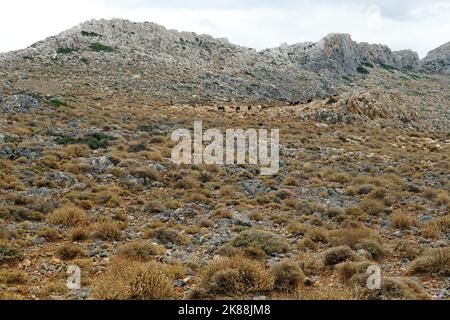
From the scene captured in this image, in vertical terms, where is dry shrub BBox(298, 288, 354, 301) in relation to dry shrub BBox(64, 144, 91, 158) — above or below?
below

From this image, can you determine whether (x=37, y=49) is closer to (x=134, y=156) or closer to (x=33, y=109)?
(x=33, y=109)

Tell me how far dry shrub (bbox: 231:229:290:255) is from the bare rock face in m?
135

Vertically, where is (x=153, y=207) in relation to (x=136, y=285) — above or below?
above

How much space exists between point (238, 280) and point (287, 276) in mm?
1265

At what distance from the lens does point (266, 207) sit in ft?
58.9

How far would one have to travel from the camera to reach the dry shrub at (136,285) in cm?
843

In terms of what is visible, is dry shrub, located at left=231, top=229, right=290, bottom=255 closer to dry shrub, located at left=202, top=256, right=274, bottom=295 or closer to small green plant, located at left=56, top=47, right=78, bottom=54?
dry shrub, located at left=202, top=256, right=274, bottom=295

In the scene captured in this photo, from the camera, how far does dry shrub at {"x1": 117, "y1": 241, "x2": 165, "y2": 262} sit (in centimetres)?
1123

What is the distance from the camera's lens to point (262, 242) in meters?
12.5

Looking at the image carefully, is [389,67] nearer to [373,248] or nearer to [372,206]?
[372,206]

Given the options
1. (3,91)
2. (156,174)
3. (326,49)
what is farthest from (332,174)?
(326,49)

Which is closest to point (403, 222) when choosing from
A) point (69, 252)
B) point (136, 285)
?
point (136, 285)

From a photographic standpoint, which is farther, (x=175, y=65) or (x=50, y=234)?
(x=175, y=65)

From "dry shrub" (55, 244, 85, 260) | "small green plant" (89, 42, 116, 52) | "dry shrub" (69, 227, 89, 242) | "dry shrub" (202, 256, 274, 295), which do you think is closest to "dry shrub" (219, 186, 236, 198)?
"dry shrub" (69, 227, 89, 242)
